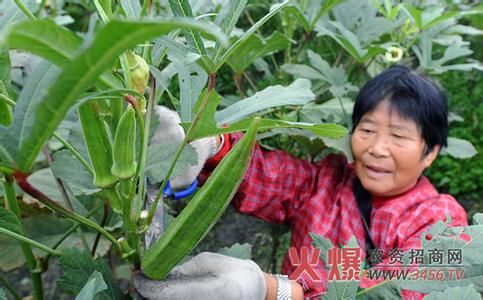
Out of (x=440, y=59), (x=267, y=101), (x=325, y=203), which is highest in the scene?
(x=267, y=101)

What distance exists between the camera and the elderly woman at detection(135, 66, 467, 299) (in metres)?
1.21

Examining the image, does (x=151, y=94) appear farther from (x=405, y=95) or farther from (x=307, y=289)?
(x=405, y=95)

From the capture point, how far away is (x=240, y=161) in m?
0.65

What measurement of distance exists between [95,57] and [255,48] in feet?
3.09

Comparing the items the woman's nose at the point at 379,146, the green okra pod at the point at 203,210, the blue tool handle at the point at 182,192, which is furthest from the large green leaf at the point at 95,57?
the woman's nose at the point at 379,146

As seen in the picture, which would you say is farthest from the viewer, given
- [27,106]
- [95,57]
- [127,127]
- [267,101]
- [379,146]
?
[379,146]

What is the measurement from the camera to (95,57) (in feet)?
1.19

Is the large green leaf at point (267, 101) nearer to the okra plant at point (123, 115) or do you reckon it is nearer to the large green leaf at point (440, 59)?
the okra plant at point (123, 115)

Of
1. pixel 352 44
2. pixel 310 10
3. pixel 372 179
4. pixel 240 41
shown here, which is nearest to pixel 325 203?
pixel 372 179

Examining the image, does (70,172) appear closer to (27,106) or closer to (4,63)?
(4,63)

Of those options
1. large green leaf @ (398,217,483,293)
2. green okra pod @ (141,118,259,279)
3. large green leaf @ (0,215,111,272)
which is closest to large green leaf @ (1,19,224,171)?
green okra pod @ (141,118,259,279)

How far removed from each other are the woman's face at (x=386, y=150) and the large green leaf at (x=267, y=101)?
531 mm

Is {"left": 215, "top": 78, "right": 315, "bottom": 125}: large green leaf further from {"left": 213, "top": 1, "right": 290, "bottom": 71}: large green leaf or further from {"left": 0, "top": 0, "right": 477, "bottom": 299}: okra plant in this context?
{"left": 213, "top": 1, "right": 290, "bottom": 71}: large green leaf

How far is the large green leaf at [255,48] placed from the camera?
1.23 metres
